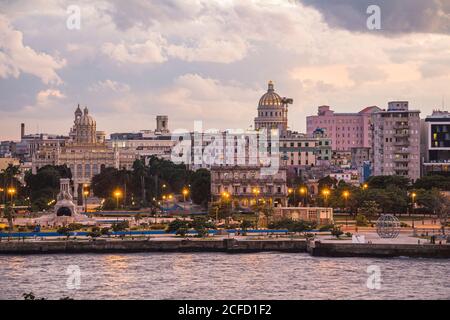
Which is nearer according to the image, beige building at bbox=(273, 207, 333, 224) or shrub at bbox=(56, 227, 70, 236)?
shrub at bbox=(56, 227, 70, 236)

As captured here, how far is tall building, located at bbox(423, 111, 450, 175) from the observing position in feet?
405

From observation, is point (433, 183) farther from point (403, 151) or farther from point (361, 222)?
point (361, 222)

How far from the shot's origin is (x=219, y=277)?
57.6m

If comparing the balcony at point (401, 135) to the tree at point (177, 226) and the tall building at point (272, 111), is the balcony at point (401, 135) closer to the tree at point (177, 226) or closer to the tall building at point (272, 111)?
the tree at point (177, 226)

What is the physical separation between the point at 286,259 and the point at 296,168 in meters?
94.1

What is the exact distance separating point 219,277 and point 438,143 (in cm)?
7059

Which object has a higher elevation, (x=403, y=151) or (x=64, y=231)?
(x=403, y=151)

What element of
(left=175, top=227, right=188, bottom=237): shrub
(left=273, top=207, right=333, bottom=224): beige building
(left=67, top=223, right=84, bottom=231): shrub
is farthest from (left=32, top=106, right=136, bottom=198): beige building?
(left=175, top=227, right=188, bottom=237): shrub

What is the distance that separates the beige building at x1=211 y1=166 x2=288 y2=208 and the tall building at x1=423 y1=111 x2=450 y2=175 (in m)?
19.6

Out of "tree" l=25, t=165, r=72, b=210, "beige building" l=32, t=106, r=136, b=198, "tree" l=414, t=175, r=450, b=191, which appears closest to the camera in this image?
"tree" l=414, t=175, r=450, b=191

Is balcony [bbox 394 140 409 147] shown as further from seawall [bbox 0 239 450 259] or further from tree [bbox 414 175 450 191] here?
seawall [bbox 0 239 450 259]

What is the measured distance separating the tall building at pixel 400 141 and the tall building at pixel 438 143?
1943mm

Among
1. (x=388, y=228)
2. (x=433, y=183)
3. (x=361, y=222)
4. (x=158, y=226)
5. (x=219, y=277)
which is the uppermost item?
(x=433, y=183)

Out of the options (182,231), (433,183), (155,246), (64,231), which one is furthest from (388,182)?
(64,231)
